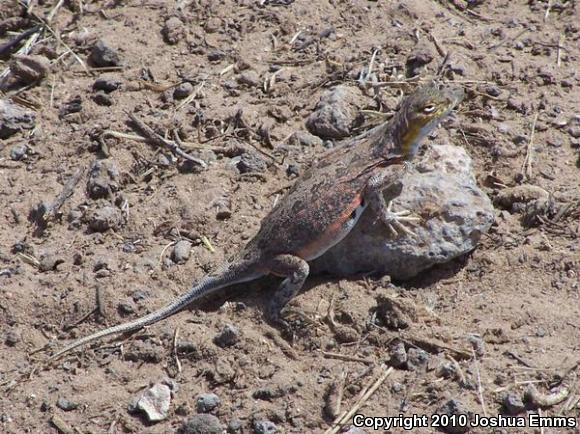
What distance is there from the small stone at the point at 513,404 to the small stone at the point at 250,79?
4.30 meters

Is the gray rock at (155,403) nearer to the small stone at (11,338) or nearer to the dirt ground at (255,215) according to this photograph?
the dirt ground at (255,215)

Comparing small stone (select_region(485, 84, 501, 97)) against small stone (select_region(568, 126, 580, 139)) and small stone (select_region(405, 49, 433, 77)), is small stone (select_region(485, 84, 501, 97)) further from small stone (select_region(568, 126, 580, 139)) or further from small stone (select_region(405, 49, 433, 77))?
small stone (select_region(568, 126, 580, 139))

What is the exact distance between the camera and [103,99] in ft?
26.2

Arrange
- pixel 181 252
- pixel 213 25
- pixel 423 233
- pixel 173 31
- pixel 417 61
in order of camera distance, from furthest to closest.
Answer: pixel 213 25, pixel 173 31, pixel 417 61, pixel 181 252, pixel 423 233

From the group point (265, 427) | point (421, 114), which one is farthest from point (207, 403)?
point (421, 114)

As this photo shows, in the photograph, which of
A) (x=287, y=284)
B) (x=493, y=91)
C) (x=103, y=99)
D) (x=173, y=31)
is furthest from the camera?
(x=173, y=31)

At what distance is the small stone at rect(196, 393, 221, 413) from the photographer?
18.2 ft

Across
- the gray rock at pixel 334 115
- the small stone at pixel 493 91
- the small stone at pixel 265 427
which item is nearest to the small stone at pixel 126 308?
the small stone at pixel 265 427

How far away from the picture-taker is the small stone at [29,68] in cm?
824

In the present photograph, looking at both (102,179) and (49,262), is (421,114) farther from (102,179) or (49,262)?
(49,262)

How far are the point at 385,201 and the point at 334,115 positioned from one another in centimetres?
145

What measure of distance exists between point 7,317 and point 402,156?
11.8 feet

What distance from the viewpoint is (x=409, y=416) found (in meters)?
5.34

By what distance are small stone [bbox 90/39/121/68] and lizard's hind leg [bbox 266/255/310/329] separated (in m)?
3.53
